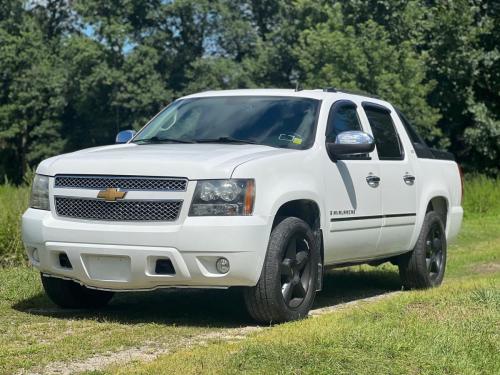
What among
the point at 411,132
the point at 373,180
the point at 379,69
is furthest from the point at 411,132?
the point at 379,69

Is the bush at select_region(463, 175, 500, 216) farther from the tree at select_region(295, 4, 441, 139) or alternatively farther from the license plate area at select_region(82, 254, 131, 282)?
the license plate area at select_region(82, 254, 131, 282)

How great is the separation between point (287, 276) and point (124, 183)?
56.3 inches

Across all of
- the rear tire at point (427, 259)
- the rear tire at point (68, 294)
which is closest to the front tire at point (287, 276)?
the rear tire at point (68, 294)

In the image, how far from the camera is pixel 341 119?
8.16m

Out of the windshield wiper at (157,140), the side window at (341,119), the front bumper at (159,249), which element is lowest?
the front bumper at (159,249)

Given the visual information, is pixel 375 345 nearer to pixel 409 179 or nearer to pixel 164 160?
pixel 164 160

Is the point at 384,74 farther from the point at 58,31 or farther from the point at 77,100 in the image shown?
the point at 58,31

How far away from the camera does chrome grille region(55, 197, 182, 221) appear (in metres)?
6.47

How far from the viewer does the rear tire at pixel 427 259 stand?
914 centimetres

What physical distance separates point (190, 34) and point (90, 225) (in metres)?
44.3

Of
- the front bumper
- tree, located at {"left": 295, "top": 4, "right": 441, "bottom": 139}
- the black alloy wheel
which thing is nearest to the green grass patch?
the black alloy wheel

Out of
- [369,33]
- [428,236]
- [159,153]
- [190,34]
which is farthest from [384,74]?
[159,153]

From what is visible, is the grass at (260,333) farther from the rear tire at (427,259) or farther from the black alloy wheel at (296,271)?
the rear tire at (427,259)

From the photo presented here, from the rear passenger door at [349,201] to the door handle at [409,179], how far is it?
60 cm
